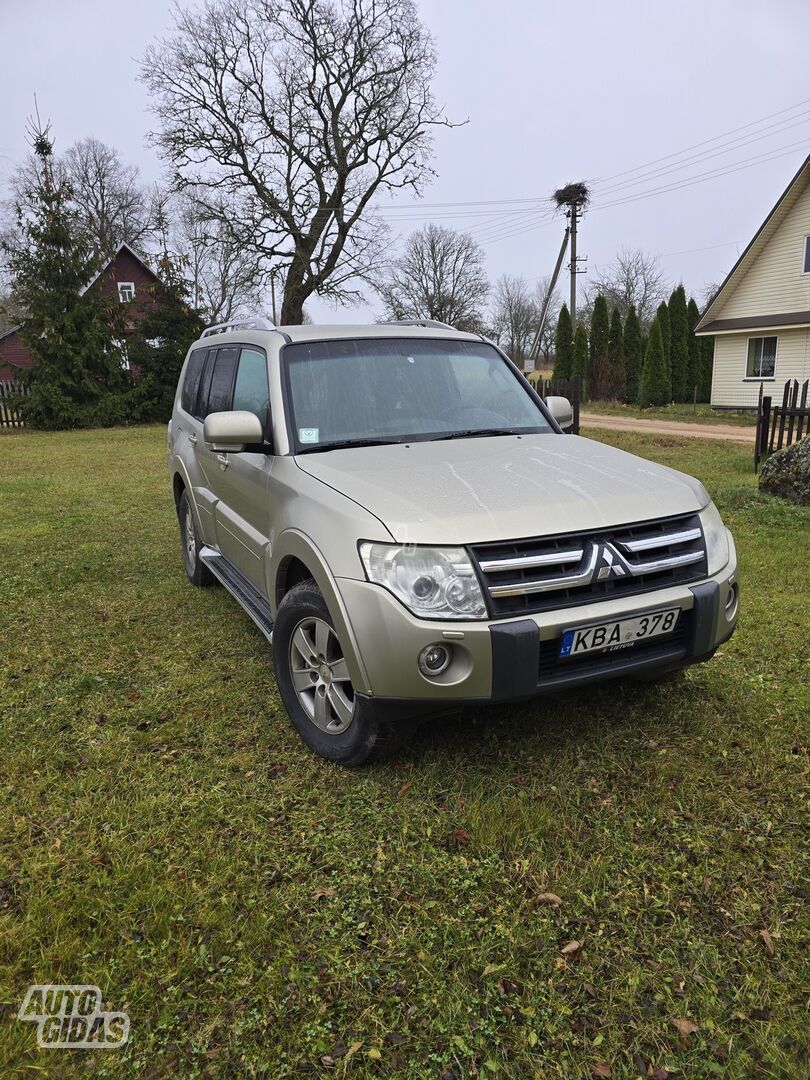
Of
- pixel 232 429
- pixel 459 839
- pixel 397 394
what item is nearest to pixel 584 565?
pixel 459 839

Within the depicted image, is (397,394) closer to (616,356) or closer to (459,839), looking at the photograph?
(459,839)

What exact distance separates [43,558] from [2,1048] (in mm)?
5502

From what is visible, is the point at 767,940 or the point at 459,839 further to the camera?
the point at 459,839

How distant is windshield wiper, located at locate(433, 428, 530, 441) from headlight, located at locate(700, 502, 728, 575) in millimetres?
1072

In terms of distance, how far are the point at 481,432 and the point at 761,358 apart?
997 inches

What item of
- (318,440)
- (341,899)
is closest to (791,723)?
(341,899)

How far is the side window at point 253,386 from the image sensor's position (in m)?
3.64

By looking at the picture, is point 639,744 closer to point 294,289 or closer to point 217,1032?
point 217,1032

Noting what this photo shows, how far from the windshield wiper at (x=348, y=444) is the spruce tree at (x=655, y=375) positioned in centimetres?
2761

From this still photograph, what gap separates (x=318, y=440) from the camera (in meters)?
3.36

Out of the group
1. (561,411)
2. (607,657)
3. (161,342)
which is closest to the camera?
(607,657)

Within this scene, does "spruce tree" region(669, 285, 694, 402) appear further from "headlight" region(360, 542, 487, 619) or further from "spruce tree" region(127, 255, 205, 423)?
"headlight" region(360, 542, 487, 619)

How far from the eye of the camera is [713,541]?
2.98 metres

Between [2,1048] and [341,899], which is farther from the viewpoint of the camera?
[341,899]
